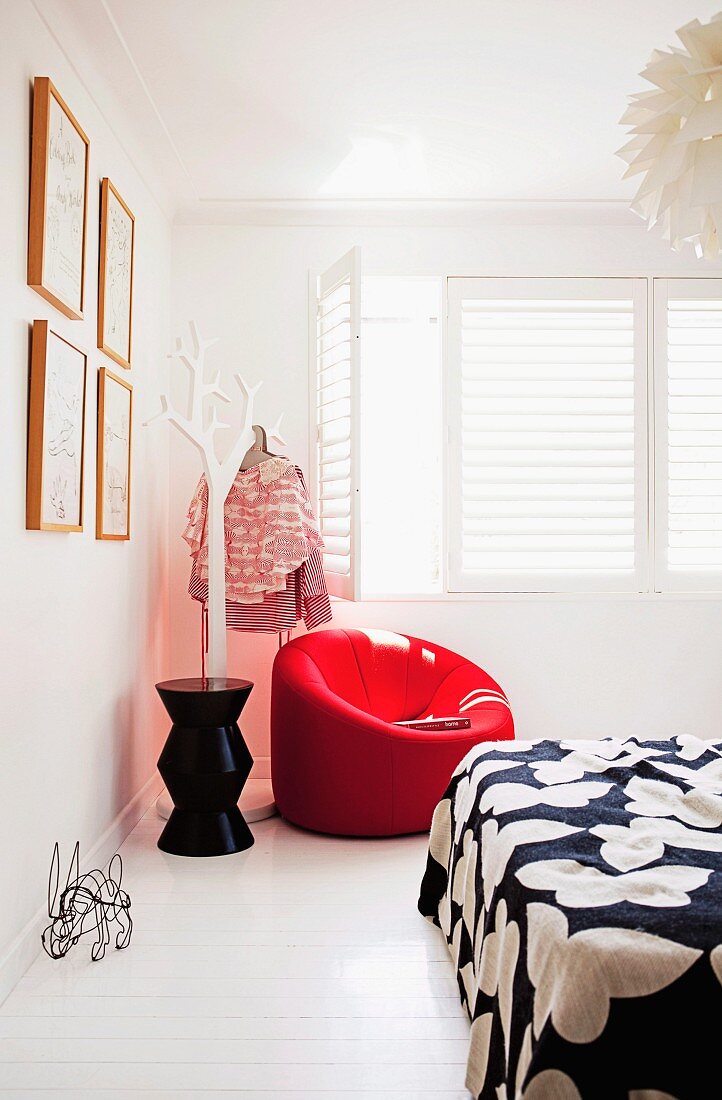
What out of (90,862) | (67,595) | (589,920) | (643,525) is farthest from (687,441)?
(589,920)

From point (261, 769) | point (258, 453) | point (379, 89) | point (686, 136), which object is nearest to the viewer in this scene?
point (686, 136)

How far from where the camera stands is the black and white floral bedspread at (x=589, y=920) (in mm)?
1284

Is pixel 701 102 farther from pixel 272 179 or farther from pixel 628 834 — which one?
pixel 272 179

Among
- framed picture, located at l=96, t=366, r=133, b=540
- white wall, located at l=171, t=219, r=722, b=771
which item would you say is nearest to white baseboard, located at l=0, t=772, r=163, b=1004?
white wall, located at l=171, t=219, r=722, b=771

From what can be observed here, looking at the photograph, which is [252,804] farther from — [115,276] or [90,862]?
[115,276]

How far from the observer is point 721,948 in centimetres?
136

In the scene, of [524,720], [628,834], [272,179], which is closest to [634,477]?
[524,720]

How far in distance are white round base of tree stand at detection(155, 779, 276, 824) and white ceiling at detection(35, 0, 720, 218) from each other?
8.39 feet

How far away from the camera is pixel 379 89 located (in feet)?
10.5

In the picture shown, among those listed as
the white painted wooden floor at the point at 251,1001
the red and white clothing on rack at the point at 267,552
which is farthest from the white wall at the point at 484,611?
the white painted wooden floor at the point at 251,1001

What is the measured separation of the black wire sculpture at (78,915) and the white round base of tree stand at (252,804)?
0.79 metres

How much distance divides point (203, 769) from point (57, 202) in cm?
183

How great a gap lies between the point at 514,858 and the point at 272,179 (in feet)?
10.4

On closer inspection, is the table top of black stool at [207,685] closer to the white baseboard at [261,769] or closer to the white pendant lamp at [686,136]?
the white baseboard at [261,769]
